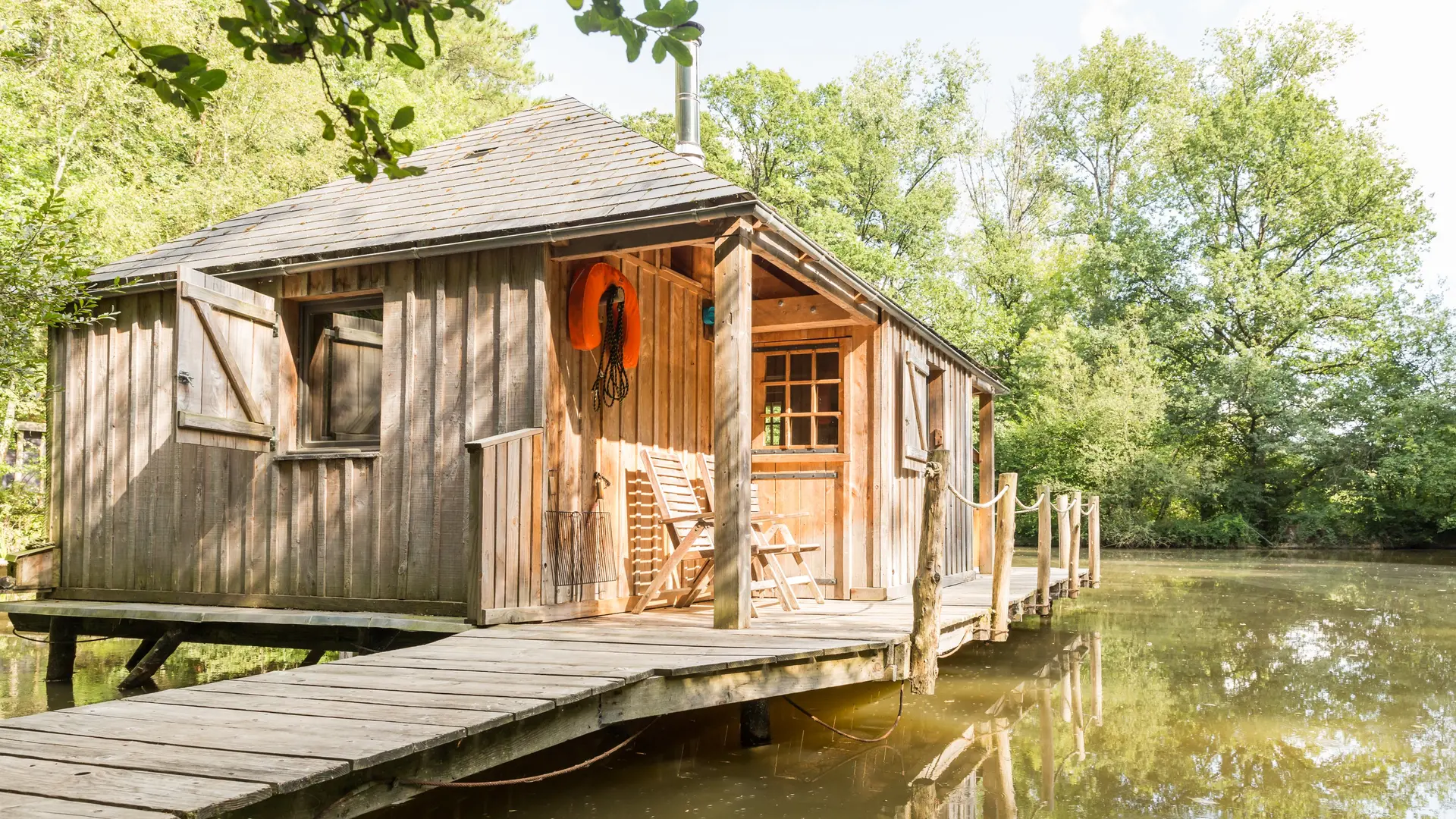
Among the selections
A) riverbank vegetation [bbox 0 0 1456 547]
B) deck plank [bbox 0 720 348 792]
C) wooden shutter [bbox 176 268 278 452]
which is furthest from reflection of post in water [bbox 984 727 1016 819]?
riverbank vegetation [bbox 0 0 1456 547]

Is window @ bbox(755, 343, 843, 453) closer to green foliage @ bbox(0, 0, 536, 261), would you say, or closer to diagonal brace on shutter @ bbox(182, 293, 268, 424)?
diagonal brace on shutter @ bbox(182, 293, 268, 424)

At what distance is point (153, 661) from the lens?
25.6 ft

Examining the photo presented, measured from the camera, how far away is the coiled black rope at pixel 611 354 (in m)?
6.95

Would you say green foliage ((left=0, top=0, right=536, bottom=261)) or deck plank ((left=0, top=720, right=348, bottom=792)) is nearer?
deck plank ((left=0, top=720, right=348, bottom=792))

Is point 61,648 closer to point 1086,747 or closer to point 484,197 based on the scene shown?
point 484,197

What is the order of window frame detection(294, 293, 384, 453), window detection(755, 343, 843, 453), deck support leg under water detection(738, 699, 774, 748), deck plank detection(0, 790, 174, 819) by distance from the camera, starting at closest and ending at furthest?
1. deck plank detection(0, 790, 174, 819)
2. deck support leg under water detection(738, 699, 774, 748)
3. window frame detection(294, 293, 384, 453)
4. window detection(755, 343, 843, 453)

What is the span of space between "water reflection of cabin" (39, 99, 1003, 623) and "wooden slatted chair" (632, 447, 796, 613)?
0.65 feet

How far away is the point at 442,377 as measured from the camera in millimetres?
6703

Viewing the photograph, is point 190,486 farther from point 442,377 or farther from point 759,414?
point 759,414

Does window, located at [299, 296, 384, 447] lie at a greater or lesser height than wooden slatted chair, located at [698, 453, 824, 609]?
greater

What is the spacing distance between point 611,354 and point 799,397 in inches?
100

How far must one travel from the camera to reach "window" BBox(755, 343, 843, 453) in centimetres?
895

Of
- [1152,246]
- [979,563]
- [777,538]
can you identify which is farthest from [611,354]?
[1152,246]

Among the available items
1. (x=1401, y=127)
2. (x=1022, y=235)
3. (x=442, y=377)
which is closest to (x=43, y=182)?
(x=442, y=377)
